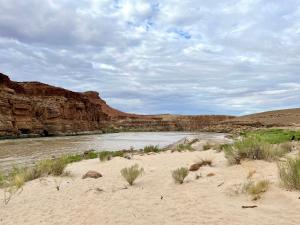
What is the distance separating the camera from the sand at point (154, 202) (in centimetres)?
588

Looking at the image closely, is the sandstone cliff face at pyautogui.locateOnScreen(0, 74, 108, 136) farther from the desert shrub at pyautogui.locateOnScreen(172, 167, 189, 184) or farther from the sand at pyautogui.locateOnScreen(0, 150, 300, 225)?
the desert shrub at pyautogui.locateOnScreen(172, 167, 189, 184)

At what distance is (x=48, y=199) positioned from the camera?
26.3 ft

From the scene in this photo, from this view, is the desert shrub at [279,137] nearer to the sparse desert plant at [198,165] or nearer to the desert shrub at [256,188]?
the sparse desert plant at [198,165]

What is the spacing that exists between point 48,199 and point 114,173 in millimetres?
3391

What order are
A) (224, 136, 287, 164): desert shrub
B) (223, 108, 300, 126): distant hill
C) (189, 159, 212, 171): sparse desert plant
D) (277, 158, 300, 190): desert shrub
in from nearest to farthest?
(277, 158, 300, 190): desert shrub, (189, 159, 212, 171): sparse desert plant, (224, 136, 287, 164): desert shrub, (223, 108, 300, 126): distant hill

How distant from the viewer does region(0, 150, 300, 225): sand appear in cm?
588

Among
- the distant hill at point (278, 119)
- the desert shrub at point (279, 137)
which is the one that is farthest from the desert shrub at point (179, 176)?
the distant hill at point (278, 119)

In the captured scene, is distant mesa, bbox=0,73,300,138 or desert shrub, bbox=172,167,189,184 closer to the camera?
desert shrub, bbox=172,167,189,184

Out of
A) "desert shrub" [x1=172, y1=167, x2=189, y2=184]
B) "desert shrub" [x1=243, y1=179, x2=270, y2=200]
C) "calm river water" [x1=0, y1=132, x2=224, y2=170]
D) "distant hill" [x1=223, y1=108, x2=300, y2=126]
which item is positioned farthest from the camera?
"distant hill" [x1=223, y1=108, x2=300, y2=126]

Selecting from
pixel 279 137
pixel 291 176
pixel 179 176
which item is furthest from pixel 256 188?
pixel 279 137

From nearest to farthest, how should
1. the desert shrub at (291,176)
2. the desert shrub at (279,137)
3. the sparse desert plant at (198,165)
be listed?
the desert shrub at (291,176) < the sparse desert plant at (198,165) < the desert shrub at (279,137)

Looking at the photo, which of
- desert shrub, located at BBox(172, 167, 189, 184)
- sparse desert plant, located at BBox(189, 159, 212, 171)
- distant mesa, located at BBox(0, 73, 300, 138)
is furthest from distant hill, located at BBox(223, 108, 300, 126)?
desert shrub, located at BBox(172, 167, 189, 184)

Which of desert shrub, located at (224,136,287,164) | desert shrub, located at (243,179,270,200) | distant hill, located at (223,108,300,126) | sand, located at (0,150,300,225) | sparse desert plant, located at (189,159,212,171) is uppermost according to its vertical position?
distant hill, located at (223,108,300,126)

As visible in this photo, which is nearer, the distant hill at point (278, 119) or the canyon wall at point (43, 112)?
the canyon wall at point (43, 112)
